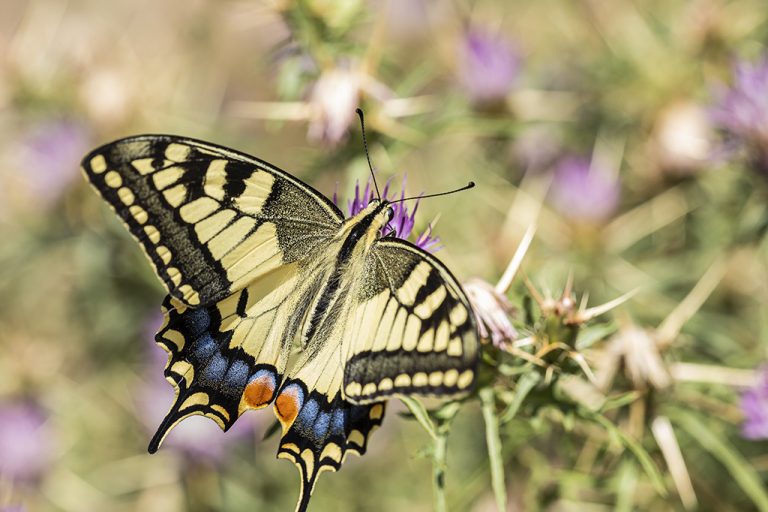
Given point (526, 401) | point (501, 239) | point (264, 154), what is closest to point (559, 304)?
point (526, 401)

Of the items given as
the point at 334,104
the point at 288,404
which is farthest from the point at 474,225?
the point at 288,404

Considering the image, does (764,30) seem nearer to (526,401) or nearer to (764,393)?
(764,393)

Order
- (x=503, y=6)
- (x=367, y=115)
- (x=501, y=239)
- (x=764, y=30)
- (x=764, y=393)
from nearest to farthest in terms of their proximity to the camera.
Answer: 1. (x=764, y=393)
2. (x=367, y=115)
3. (x=501, y=239)
4. (x=764, y=30)
5. (x=503, y=6)

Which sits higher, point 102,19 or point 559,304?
point 102,19

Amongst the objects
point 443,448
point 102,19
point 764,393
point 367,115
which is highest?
point 102,19

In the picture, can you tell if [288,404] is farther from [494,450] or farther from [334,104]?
[334,104]

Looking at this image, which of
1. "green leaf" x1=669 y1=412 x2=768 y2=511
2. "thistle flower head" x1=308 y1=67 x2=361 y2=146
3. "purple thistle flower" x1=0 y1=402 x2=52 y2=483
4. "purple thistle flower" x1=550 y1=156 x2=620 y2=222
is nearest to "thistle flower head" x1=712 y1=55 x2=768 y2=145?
"purple thistle flower" x1=550 y1=156 x2=620 y2=222

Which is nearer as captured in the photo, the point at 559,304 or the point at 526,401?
the point at 559,304
